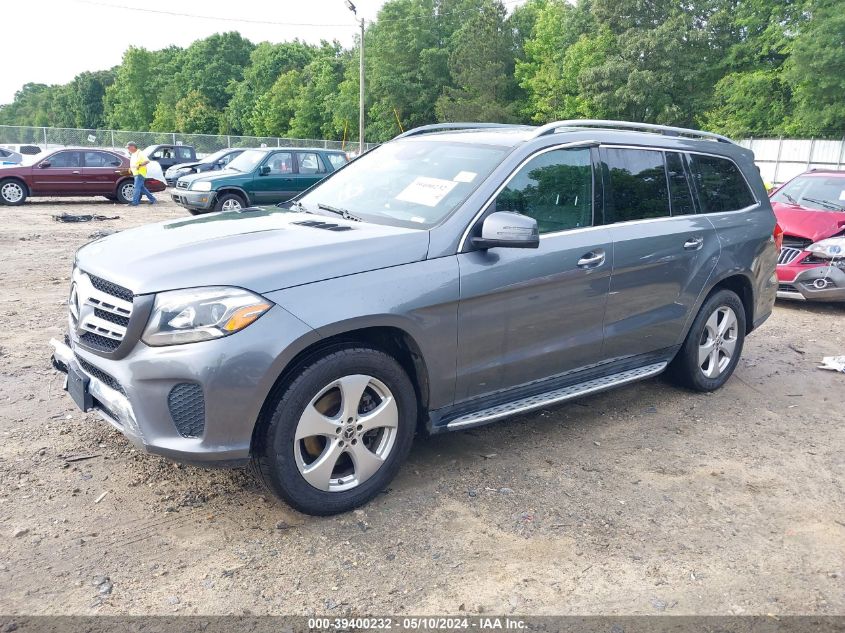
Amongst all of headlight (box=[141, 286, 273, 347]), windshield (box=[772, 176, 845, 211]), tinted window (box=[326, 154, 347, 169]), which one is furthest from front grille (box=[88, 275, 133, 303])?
tinted window (box=[326, 154, 347, 169])

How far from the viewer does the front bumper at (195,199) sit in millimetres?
14703

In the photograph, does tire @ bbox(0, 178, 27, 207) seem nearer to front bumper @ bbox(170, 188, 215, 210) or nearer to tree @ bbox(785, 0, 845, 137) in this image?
front bumper @ bbox(170, 188, 215, 210)

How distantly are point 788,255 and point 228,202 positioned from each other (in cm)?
1078

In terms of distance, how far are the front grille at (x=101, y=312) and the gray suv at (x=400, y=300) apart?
0.4 inches

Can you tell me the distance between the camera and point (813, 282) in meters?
8.38

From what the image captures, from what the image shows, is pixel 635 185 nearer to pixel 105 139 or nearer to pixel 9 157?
pixel 9 157

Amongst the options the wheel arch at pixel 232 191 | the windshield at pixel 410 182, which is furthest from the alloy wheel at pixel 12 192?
the windshield at pixel 410 182

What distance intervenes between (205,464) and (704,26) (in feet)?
178

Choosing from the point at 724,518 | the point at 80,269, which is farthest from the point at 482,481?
the point at 80,269

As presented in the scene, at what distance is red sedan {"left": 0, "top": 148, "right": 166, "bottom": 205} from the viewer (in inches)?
713

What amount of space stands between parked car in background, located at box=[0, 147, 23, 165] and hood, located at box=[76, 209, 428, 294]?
19.5 m

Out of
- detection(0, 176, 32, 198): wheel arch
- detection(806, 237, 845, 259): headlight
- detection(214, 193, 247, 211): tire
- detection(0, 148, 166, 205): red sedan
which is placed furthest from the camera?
detection(0, 148, 166, 205): red sedan

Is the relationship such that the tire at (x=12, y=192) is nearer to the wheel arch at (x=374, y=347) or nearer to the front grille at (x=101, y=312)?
the front grille at (x=101, y=312)

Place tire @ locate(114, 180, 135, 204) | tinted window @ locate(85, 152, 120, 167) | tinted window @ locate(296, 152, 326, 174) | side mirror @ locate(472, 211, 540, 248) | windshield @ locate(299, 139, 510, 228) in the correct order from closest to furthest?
side mirror @ locate(472, 211, 540, 248) → windshield @ locate(299, 139, 510, 228) → tinted window @ locate(296, 152, 326, 174) → tinted window @ locate(85, 152, 120, 167) → tire @ locate(114, 180, 135, 204)
